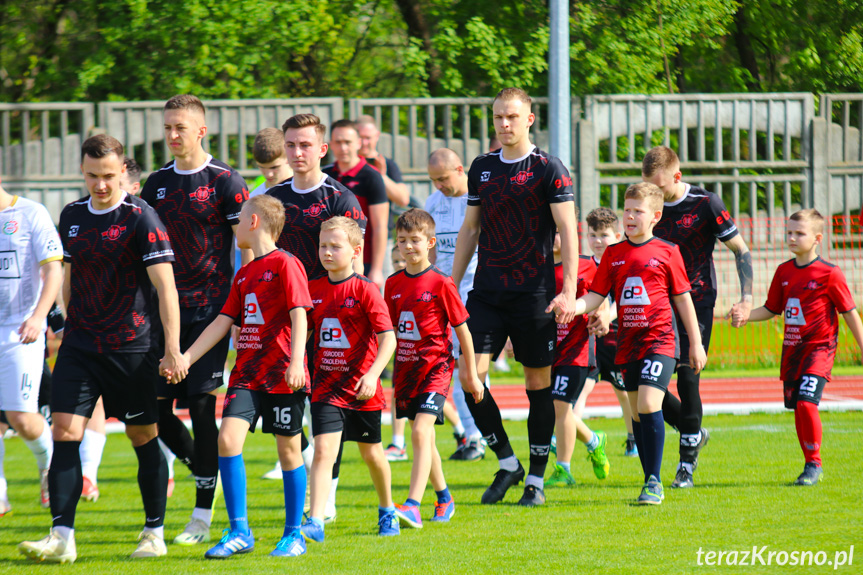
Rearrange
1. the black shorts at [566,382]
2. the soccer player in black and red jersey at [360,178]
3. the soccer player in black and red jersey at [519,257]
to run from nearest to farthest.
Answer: the soccer player in black and red jersey at [519,257]
the black shorts at [566,382]
the soccer player in black and red jersey at [360,178]

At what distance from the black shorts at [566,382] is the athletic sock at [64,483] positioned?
306 cm

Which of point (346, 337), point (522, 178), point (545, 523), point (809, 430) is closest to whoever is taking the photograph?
point (346, 337)

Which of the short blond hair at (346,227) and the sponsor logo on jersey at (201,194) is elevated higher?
the sponsor logo on jersey at (201,194)

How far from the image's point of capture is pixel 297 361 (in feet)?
15.4

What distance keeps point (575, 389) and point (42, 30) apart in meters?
17.2

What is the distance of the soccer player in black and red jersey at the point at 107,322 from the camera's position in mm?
4797

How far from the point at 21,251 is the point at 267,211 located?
1.57m

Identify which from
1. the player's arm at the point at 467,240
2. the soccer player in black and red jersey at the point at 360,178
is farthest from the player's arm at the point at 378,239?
the player's arm at the point at 467,240

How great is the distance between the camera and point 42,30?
1986 cm

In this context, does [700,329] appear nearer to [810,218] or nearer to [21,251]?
[810,218]

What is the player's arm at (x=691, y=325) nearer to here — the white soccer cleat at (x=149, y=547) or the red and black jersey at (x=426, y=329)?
the red and black jersey at (x=426, y=329)

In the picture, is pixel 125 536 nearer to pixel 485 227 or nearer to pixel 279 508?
pixel 279 508

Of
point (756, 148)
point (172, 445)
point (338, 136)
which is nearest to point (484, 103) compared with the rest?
point (756, 148)

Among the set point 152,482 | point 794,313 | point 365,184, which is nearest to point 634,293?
point 794,313
